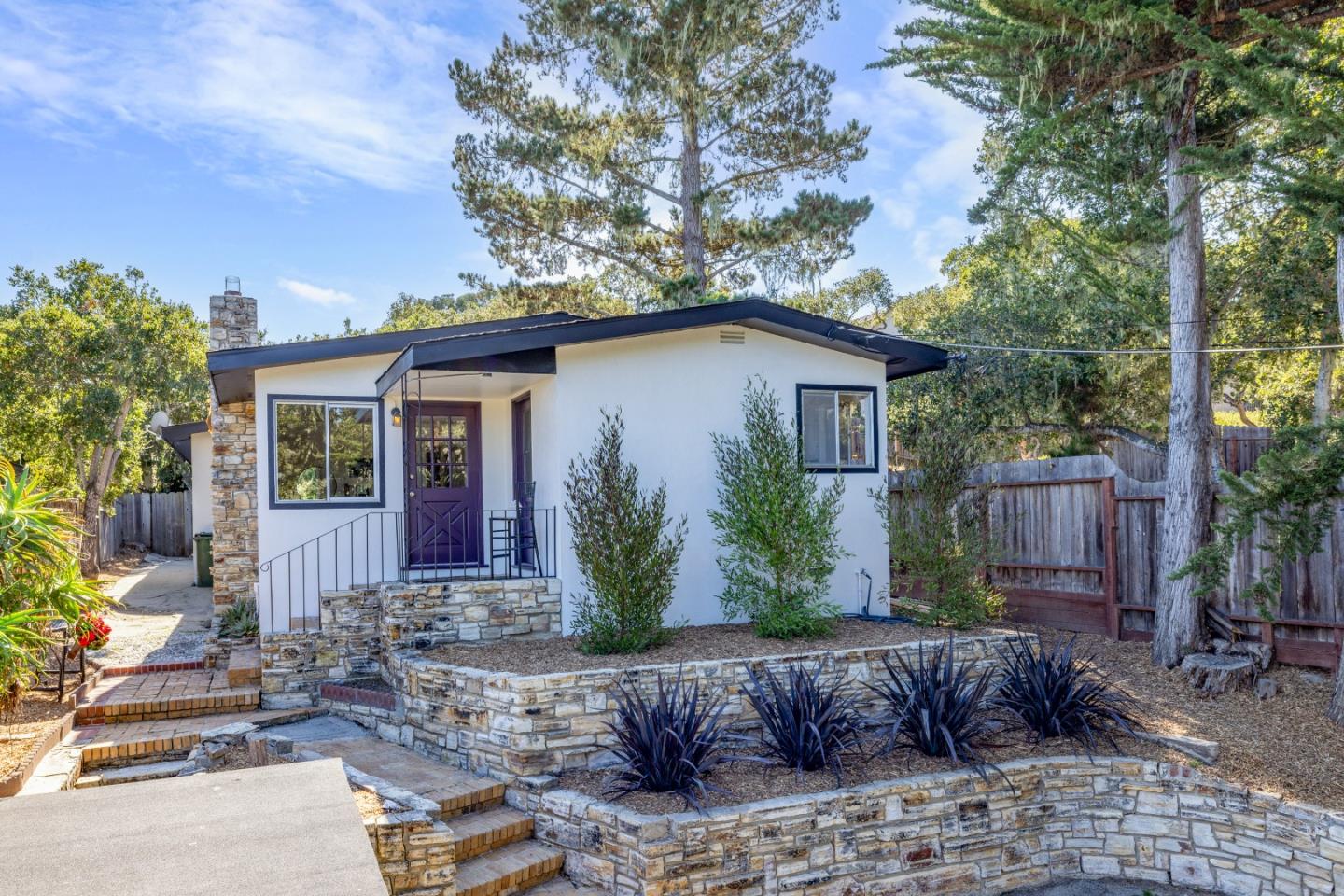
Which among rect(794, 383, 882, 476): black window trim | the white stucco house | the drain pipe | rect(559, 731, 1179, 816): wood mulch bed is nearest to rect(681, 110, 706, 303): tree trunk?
the white stucco house

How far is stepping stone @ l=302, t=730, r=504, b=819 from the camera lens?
5.99 meters

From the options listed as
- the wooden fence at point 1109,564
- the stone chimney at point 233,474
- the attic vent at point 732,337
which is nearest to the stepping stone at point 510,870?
the attic vent at point 732,337

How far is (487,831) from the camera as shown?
18.7ft

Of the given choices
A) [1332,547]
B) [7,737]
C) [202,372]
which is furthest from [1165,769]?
[202,372]

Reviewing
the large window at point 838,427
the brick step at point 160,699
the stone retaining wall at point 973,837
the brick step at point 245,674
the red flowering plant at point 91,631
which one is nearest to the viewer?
the stone retaining wall at point 973,837

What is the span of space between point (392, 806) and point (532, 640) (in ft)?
9.90

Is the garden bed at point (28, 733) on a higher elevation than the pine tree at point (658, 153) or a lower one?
lower

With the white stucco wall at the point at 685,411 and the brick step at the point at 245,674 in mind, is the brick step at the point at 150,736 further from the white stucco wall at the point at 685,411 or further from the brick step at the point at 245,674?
the white stucco wall at the point at 685,411

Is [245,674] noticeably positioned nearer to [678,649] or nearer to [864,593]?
[678,649]

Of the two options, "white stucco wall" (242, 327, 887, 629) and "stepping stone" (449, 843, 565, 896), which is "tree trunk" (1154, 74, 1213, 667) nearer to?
"white stucco wall" (242, 327, 887, 629)

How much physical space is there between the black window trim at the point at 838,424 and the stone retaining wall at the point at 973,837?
12.6ft

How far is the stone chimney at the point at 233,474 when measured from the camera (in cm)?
1046

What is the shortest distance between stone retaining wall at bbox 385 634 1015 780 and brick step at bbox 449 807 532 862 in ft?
1.00

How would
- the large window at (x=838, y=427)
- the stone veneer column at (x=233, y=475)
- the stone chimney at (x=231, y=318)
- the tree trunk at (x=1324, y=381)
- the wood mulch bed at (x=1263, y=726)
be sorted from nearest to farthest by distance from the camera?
the wood mulch bed at (x=1263, y=726)
the large window at (x=838, y=427)
the tree trunk at (x=1324, y=381)
the stone chimney at (x=231, y=318)
the stone veneer column at (x=233, y=475)
